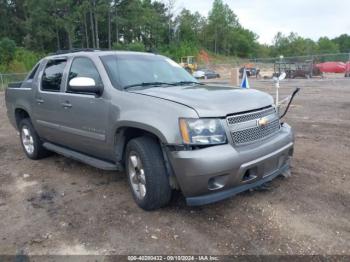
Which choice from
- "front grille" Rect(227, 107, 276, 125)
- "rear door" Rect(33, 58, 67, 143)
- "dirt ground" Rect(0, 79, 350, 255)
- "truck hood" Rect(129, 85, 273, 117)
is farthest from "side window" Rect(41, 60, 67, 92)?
"front grille" Rect(227, 107, 276, 125)

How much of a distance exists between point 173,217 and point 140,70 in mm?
1936

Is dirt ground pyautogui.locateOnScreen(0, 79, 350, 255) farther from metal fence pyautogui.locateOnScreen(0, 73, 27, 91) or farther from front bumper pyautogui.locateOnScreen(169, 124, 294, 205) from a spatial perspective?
metal fence pyautogui.locateOnScreen(0, 73, 27, 91)

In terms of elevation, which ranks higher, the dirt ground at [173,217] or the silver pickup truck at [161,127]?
the silver pickup truck at [161,127]

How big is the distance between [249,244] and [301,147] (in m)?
3.34

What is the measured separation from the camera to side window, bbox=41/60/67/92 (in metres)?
4.86

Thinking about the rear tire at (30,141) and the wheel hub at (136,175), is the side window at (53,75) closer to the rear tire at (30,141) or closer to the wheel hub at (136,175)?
the rear tire at (30,141)

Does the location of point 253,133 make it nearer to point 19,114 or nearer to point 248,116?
point 248,116

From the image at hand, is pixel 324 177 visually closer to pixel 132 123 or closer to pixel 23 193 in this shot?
pixel 132 123

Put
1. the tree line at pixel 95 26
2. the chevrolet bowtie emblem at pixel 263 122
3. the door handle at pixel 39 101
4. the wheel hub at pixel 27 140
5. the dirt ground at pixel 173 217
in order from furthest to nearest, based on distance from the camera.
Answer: the tree line at pixel 95 26, the wheel hub at pixel 27 140, the door handle at pixel 39 101, the chevrolet bowtie emblem at pixel 263 122, the dirt ground at pixel 173 217

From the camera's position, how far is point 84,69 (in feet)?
14.4

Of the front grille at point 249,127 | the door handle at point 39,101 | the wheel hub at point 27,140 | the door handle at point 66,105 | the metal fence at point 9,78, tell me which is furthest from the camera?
the metal fence at point 9,78

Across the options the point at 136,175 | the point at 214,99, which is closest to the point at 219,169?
the point at 214,99

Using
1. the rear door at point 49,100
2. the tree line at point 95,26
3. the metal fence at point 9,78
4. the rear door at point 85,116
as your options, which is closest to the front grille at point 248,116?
the rear door at point 85,116

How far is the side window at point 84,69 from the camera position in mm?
4145
